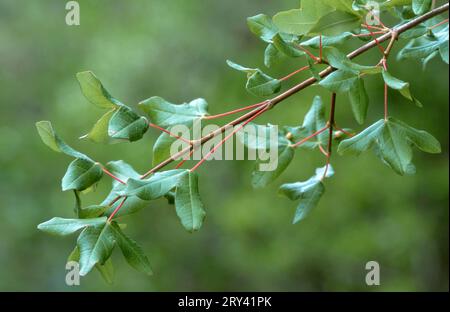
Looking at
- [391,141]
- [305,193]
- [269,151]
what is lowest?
[305,193]

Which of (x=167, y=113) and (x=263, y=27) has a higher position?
(x=263, y=27)

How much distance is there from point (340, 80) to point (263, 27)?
18 cm

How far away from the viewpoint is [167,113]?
1.29 m

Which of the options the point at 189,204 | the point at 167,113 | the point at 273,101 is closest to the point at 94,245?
the point at 189,204

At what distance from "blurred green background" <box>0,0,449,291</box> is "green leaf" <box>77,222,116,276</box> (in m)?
3.12

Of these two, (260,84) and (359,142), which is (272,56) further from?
(359,142)

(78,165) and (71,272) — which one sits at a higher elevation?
(78,165)

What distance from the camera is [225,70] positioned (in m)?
5.33

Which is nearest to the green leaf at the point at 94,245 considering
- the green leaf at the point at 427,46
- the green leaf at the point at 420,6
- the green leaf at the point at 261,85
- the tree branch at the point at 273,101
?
the tree branch at the point at 273,101
